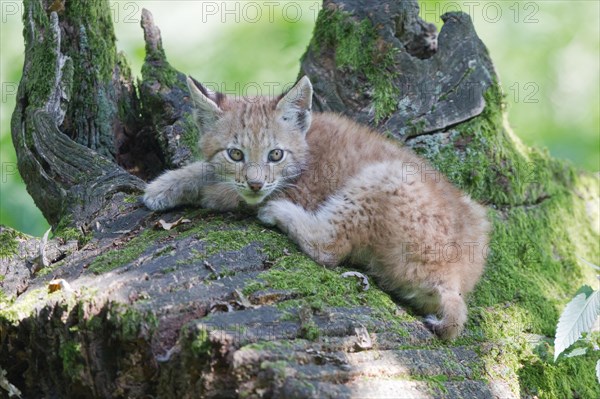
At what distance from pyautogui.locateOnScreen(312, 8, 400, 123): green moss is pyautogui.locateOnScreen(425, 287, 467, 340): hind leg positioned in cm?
210

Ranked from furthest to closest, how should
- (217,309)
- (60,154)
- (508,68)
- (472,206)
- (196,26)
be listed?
(508,68), (196,26), (60,154), (472,206), (217,309)

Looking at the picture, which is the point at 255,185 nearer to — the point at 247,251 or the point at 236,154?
the point at 236,154

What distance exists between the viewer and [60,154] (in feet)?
17.6

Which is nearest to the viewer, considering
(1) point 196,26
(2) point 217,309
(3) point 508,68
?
(2) point 217,309

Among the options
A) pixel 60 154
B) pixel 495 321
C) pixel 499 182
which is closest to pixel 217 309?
pixel 495 321

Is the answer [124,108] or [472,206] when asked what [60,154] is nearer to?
[124,108]

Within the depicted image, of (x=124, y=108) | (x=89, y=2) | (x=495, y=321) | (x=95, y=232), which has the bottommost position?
(x=495, y=321)

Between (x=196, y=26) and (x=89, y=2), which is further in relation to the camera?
(x=196, y=26)

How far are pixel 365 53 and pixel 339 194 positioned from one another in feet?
6.20

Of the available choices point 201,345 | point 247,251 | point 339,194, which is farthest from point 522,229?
point 201,345

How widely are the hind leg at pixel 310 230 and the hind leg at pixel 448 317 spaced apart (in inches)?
25.7

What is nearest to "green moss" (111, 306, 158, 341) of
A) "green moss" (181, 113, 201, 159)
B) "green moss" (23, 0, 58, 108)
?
"green moss" (181, 113, 201, 159)

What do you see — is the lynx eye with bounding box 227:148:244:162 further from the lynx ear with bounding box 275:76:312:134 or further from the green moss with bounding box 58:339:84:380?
the green moss with bounding box 58:339:84:380

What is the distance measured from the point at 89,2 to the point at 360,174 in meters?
2.96
